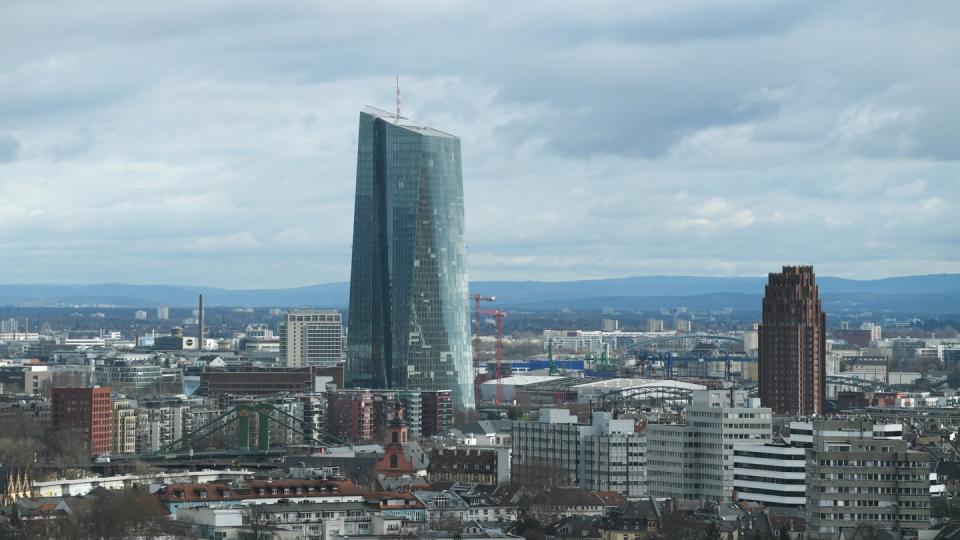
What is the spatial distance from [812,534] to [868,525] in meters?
3.26

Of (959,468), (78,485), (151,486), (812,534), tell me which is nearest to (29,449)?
(78,485)

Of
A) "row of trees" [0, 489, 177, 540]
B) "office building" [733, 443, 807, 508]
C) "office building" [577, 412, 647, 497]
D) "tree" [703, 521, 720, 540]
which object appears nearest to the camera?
"row of trees" [0, 489, 177, 540]

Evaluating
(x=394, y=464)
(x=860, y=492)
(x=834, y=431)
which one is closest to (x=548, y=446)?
(x=394, y=464)

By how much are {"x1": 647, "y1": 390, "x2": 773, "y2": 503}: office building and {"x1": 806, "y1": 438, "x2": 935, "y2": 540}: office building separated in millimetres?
34616

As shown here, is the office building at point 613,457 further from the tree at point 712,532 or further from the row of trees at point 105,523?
the row of trees at point 105,523

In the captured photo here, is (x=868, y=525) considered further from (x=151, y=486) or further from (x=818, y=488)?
(x=151, y=486)

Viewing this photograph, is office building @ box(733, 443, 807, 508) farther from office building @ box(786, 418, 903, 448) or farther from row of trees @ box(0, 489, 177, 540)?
row of trees @ box(0, 489, 177, 540)

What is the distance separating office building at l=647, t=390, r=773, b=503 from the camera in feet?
511

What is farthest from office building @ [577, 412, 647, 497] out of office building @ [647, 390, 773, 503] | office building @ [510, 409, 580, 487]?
office building @ [647, 390, 773, 503]

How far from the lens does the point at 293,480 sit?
14288 cm


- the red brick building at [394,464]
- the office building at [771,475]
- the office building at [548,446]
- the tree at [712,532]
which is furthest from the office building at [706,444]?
the tree at [712,532]

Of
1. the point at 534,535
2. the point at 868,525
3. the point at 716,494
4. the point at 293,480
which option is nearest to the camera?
the point at 868,525

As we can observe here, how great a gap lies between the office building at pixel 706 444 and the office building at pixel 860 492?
114 ft

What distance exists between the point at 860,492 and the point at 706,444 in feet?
135
